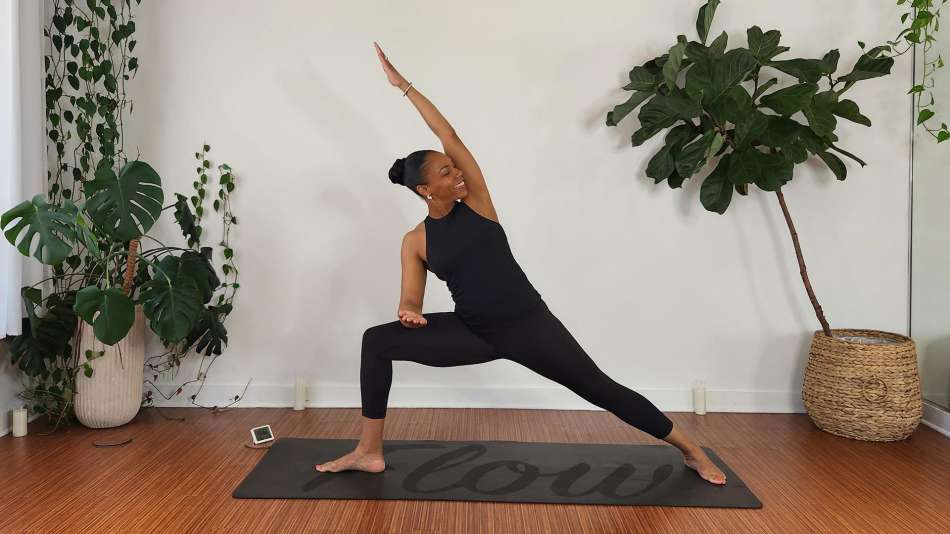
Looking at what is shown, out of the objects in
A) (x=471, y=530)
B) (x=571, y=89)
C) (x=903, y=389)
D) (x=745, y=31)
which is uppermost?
(x=745, y=31)

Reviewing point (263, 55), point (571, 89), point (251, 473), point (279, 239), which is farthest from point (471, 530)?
point (263, 55)

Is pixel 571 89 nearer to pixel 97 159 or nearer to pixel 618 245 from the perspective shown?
pixel 618 245

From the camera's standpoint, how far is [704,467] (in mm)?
2736

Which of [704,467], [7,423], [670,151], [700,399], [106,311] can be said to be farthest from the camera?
[700,399]

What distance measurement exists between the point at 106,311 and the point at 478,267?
5.03 feet

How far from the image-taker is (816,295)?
3.69 m

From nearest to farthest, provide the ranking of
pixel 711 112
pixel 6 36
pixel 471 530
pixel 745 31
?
pixel 471 530, pixel 6 36, pixel 711 112, pixel 745 31

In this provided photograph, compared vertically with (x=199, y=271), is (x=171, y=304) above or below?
below

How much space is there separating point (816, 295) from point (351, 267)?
2394 mm

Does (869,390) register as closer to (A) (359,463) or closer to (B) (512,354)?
(B) (512,354)

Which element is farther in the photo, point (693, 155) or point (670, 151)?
point (670, 151)

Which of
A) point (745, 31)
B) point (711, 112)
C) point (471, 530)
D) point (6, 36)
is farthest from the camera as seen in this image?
point (745, 31)

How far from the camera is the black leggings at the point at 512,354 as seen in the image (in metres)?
2.60

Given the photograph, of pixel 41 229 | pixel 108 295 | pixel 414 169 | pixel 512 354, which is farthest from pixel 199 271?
pixel 512 354
